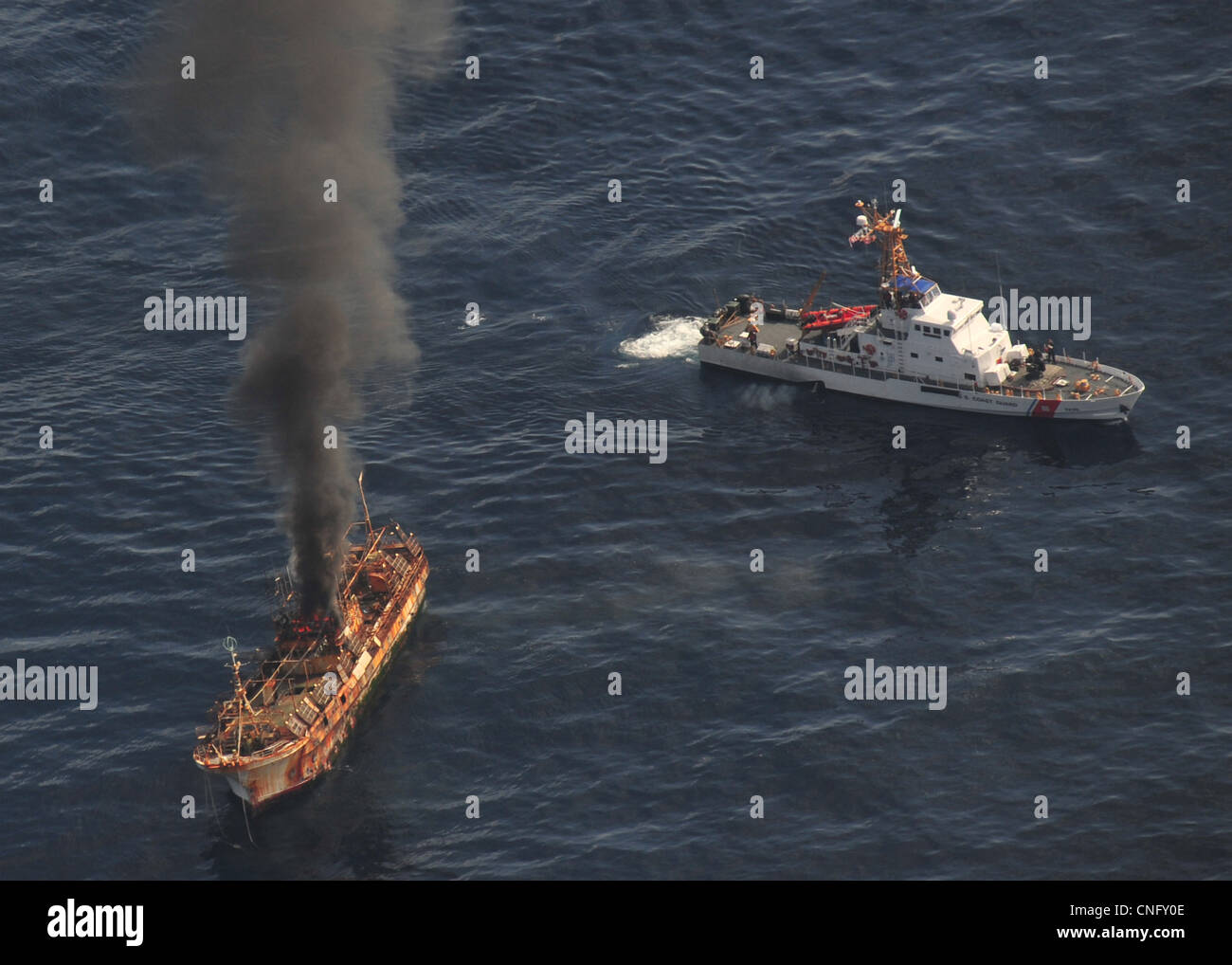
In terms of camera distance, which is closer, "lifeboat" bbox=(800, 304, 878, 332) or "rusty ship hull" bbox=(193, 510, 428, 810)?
"rusty ship hull" bbox=(193, 510, 428, 810)

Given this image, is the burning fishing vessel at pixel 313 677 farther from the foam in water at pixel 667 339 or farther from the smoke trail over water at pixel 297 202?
the foam in water at pixel 667 339

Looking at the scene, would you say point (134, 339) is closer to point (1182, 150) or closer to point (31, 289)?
point (31, 289)
